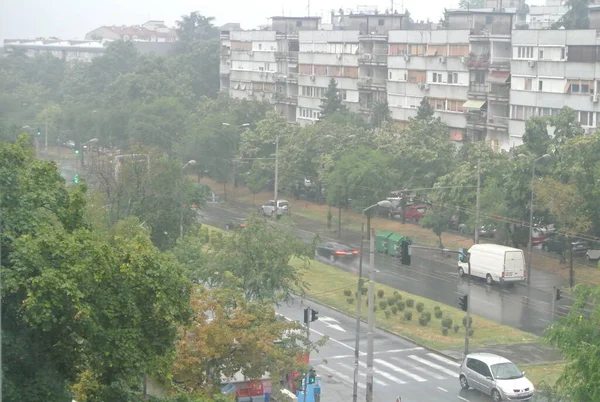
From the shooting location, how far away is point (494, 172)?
5662 cm

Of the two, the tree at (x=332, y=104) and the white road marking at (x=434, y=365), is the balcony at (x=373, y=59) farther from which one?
the white road marking at (x=434, y=365)

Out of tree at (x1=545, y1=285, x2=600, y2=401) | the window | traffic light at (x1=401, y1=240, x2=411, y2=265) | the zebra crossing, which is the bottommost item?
the zebra crossing

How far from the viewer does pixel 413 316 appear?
41594 mm

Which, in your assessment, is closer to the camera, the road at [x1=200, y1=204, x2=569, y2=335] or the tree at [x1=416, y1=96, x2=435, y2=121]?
the road at [x1=200, y1=204, x2=569, y2=335]

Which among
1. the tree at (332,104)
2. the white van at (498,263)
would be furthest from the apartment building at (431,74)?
the white van at (498,263)

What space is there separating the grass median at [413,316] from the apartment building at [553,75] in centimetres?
2027

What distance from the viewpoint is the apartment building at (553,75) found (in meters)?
61.8

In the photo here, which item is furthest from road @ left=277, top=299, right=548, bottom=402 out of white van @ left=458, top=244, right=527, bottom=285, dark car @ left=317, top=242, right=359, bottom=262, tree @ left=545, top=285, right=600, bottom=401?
dark car @ left=317, top=242, right=359, bottom=262

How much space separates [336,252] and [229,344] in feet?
102

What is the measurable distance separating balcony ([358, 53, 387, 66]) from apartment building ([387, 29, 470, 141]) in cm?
145

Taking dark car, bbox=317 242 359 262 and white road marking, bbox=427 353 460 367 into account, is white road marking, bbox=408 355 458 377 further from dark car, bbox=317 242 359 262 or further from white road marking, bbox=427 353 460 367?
dark car, bbox=317 242 359 262

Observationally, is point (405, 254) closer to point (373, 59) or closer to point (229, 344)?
point (229, 344)

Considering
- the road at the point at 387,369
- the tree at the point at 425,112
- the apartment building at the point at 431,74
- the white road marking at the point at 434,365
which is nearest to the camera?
the road at the point at 387,369

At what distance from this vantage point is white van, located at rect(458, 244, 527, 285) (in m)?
47.7
